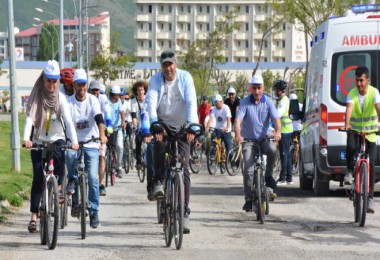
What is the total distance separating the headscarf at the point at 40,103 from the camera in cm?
1304

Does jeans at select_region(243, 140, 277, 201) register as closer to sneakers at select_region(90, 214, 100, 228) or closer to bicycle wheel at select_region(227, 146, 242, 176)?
sneakers at select_region(90, 214, 100, 228)

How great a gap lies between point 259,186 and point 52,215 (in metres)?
3.82

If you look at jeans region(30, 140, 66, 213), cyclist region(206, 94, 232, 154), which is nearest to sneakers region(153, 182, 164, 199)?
jeans region(30, 140, 66, 213)

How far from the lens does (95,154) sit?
14.2m

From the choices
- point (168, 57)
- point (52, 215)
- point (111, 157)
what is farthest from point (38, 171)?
point (111, 157)

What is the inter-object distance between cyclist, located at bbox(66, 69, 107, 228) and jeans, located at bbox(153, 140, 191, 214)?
88cm

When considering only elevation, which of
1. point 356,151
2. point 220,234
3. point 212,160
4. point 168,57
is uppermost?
point 168,57

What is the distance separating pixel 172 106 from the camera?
13.3m

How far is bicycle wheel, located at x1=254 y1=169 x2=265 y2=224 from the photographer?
49.7 feet

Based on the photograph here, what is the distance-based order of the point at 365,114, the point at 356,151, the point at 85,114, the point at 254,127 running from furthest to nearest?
the point at 254,127 < the point at 356,151 < the point at 365,114 < the point at 85,114

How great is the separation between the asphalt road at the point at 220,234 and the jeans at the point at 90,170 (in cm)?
34

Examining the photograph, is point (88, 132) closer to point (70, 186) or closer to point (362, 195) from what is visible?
point (70, 186)

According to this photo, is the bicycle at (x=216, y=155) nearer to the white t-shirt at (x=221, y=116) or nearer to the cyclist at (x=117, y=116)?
the white t-shirt at (x=221, y=116)

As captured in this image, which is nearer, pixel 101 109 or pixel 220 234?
pixel 220 234
